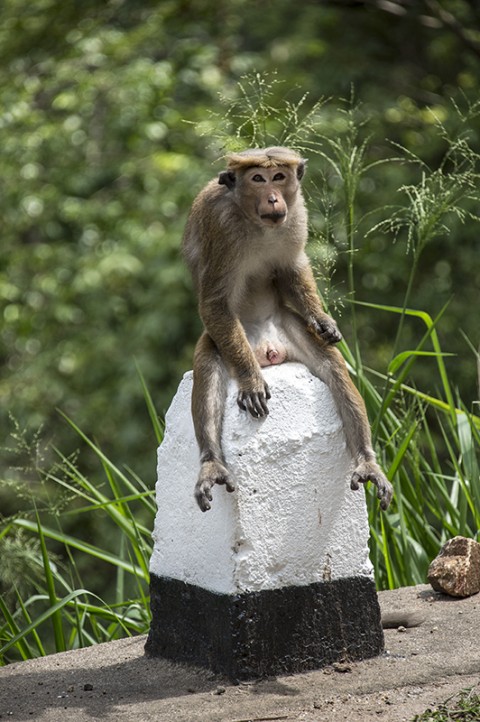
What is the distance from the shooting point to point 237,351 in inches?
181

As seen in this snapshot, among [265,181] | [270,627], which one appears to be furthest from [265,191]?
[270,627]

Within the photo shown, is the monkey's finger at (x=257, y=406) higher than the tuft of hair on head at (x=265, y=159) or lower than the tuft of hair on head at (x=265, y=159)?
lower

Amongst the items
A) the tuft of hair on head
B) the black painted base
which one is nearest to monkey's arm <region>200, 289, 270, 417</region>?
the tuft of hair on head

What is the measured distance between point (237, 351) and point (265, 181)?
634 millimetres

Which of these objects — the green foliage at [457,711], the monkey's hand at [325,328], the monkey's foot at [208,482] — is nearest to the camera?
the green foliage at [457,711]

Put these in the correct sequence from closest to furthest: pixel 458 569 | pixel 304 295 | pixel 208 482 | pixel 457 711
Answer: pixel 457 711 → pixel 208 482 → pixel 304 295 → pixel 458 569

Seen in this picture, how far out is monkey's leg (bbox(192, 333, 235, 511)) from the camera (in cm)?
434

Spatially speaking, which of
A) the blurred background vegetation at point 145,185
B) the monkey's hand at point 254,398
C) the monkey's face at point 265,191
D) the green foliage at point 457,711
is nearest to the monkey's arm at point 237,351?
the monkey's hand at point 254,398

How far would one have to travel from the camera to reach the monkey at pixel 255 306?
4480 millimetres

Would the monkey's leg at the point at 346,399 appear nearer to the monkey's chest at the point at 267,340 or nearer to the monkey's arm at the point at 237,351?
the monkey's chest at the point at 267,340

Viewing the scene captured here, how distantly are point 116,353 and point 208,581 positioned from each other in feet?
19.4

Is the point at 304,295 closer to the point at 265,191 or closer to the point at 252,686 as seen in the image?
the point at 265,191

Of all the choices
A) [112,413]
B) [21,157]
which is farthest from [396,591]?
[21,157]

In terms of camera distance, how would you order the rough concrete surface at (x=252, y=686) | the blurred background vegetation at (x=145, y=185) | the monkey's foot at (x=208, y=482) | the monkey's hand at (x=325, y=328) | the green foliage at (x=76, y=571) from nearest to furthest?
the rough concrete surface at (x=252, y=686)
the monkey's foot at (x=208, y=482)
the monkey's hand at (x=325, y=328)
the green foliage at (x=76, y=571)
the blurred background vegetation at (x=145, y=185)
